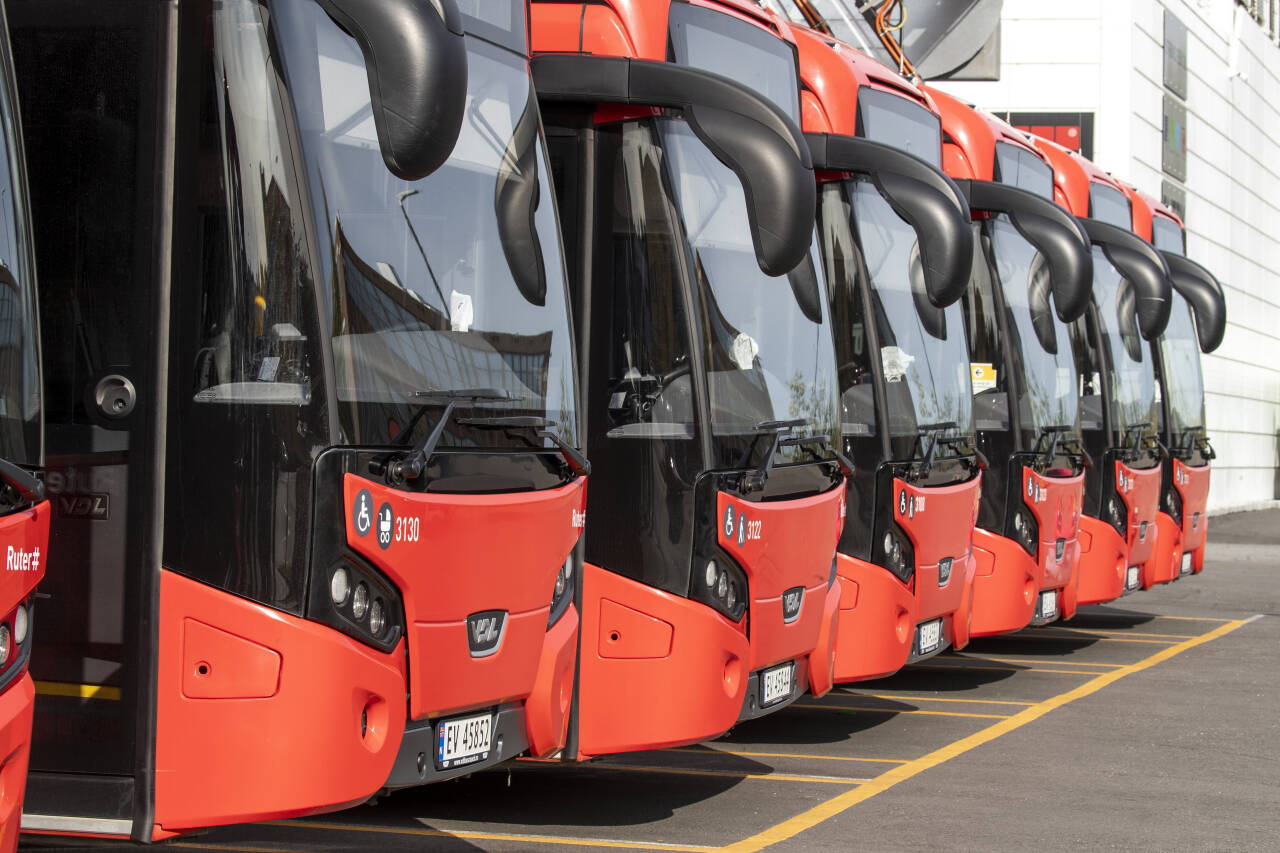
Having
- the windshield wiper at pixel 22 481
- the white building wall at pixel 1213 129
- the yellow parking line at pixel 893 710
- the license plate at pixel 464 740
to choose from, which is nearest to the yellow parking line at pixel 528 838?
the license plate at pixel 464 740

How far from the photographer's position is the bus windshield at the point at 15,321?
4520 mm

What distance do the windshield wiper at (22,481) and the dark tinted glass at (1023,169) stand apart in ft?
30.6

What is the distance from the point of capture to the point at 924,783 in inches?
346

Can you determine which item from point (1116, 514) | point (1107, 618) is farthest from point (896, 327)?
point (1107, 618)

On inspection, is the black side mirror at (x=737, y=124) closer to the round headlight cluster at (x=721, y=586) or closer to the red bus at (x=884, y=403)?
the round headlight cluster at (x=721, y=586)

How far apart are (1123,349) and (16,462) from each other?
37.6ft

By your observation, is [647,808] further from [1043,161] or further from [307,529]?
[1043,161]

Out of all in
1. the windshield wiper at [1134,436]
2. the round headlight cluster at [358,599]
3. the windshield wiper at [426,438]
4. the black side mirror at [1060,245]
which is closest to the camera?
the round headlight cluster at [358,599]

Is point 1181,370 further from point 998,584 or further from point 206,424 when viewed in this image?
point 206,424

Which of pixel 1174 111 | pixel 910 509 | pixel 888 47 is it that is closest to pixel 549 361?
pixel 910 509

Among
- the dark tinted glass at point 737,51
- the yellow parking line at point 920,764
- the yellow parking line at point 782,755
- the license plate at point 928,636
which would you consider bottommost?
the yellow parking line at point 782,755

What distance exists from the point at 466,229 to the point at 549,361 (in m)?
0.61

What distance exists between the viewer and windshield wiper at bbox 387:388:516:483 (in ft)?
18.2

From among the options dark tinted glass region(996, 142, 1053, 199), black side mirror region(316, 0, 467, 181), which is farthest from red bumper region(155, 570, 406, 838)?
dark tinted glass region(996, 142, 1053, 199)
